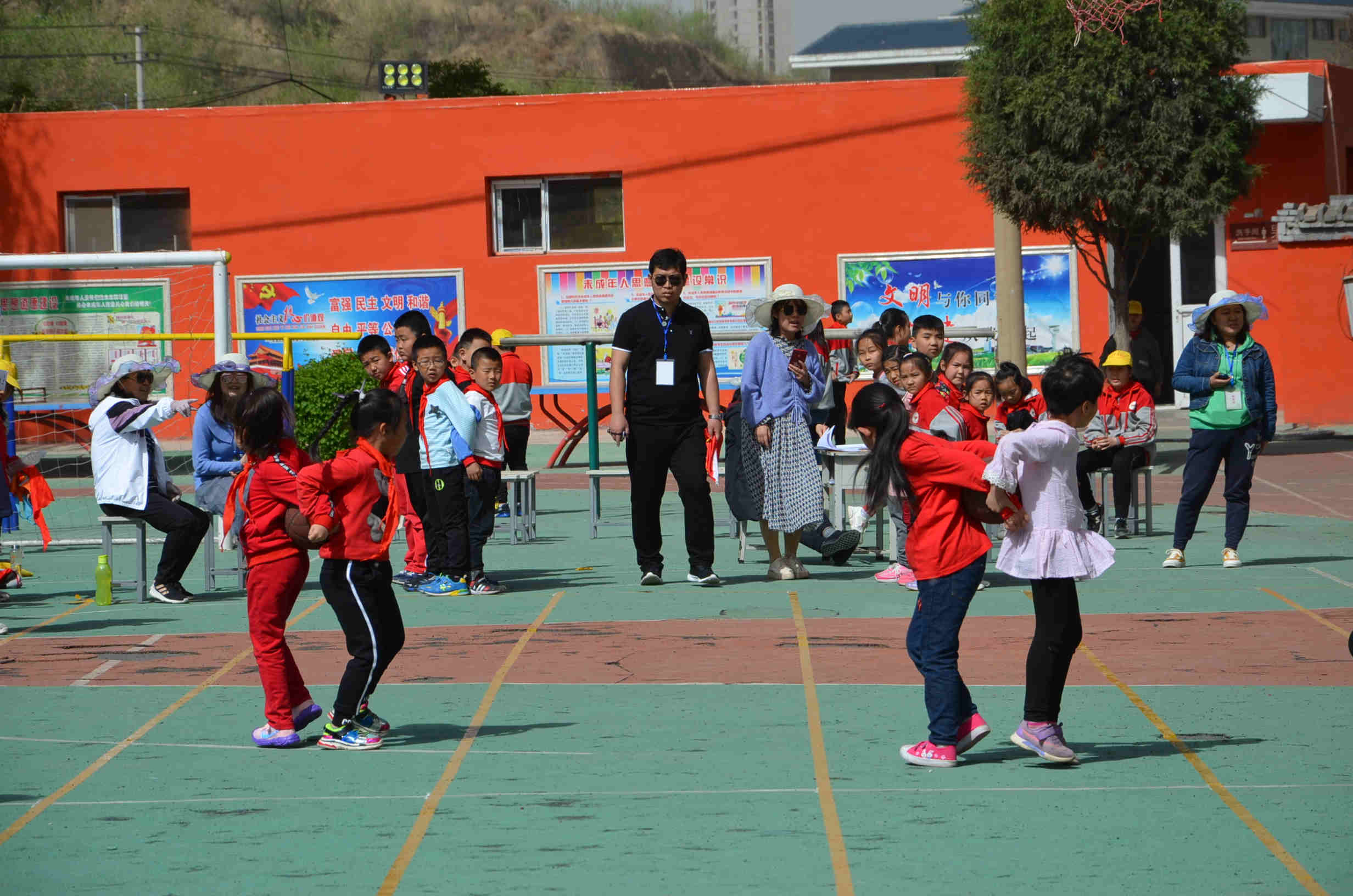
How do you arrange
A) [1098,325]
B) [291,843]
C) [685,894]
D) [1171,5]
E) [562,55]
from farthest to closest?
[562,55], [1098,325], [1171,5], [291,843], [685,894]

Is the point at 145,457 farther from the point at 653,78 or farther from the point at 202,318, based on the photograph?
the point at 653,78

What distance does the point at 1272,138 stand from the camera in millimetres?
22328

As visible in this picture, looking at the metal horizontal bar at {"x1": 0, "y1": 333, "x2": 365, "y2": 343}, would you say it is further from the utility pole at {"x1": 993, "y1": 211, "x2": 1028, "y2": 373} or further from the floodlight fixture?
the utility pole at {"x1": 993, "y1": 211, "x2": 1028, "y2": 373}

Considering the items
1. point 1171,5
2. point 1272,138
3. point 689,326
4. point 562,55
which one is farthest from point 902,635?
point 562,55

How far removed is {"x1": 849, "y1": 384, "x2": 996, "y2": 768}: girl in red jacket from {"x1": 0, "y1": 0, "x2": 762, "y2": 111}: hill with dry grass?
53.1m

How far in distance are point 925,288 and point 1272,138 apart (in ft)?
17.1

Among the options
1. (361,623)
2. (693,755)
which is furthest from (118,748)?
(693,755)

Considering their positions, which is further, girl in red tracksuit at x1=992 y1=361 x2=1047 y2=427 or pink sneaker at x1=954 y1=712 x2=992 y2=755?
girl in red tracksuit at x1=992 y1=361 x2=1047 y2=427

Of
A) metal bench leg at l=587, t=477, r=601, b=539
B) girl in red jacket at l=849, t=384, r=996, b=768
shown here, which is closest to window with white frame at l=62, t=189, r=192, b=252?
metal bench leg at l=587, t=477, r=601, b=539

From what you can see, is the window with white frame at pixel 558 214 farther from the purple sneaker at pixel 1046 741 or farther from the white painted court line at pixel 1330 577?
the purple sneaker at pixel 1046 741

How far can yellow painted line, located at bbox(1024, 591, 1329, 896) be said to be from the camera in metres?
4.43

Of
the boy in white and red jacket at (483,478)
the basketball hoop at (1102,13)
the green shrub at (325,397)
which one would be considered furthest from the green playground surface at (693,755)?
the basketball hoop at (1102,13)

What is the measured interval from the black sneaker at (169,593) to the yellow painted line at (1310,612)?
6617 millimetres

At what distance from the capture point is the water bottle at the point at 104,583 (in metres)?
10.1
